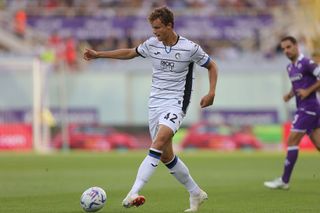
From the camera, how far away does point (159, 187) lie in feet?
52.4

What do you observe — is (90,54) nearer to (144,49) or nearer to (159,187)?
(144,49)

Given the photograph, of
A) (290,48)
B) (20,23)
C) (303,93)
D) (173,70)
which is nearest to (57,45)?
(20,23)

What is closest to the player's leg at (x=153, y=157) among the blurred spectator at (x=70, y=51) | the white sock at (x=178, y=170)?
the white sock at (x=178, y=170)

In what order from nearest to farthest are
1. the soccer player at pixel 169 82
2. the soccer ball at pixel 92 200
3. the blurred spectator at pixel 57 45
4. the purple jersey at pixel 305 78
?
1. the soccer ball at pixel 92 200
2. the soccer player at pixel 169 82
3. the purple jersey at pixel 305 78
4. the blurred spectator at pixel 57 45

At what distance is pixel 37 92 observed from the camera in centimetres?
3888

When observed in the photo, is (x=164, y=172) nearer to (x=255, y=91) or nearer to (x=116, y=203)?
(x=116, y=203)

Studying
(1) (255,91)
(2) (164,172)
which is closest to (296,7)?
(1) (255,91)

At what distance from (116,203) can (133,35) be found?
27.8 meters

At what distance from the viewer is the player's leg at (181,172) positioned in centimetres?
1081

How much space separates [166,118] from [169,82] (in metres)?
0.52

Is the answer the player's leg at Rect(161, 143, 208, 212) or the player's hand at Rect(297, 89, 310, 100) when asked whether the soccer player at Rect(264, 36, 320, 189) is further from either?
the player's leg at Rect(161, 143, 208, 212)

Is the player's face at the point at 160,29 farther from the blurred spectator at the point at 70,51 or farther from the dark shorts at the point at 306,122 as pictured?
the blurred spectator at the point at 70,51

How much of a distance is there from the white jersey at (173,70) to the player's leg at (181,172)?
1.93 ft

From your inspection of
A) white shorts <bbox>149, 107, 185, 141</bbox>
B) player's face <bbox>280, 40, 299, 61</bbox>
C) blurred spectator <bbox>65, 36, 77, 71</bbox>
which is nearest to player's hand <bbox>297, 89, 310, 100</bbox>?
player's face <bbox>280, 40, 299, 61</bbox>
